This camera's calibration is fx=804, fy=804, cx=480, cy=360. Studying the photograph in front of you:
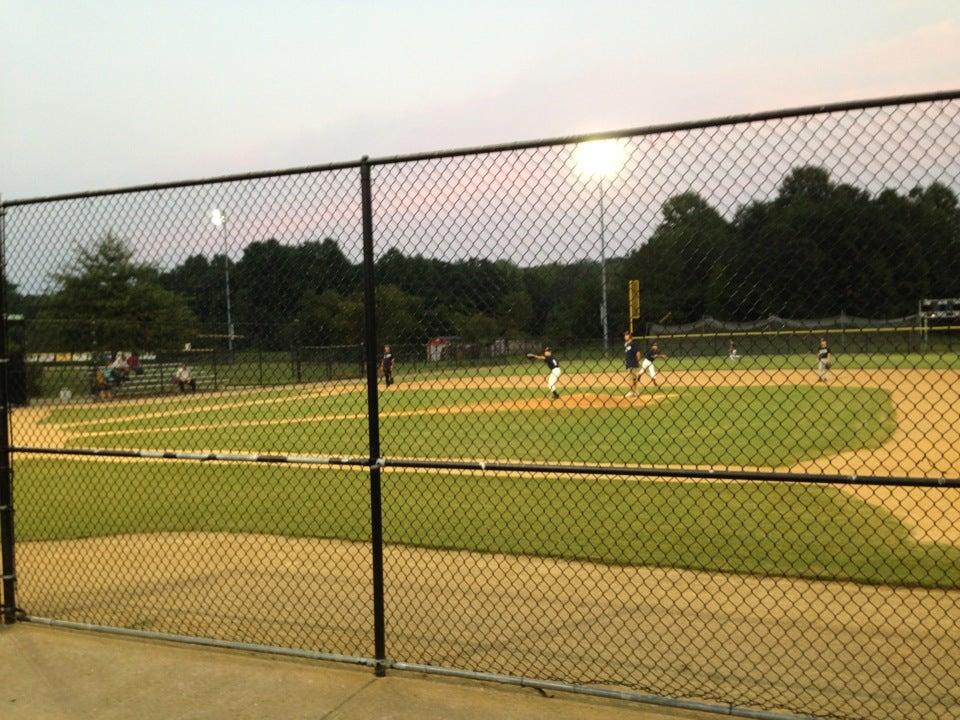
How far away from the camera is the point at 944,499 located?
9.05 metres

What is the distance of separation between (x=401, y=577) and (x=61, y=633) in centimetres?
241

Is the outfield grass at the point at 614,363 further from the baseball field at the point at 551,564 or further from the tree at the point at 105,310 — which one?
the tree at the point at 105,310

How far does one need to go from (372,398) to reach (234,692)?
1.67 m

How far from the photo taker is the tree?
37.9 feet

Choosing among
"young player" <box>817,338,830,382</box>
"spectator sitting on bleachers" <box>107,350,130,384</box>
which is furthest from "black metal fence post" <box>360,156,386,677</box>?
"spectator sitting on bleachers" <box>107,350,130,384</box>

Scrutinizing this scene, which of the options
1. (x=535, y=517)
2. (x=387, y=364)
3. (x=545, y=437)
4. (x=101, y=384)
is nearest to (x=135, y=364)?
(x=101, y=384)

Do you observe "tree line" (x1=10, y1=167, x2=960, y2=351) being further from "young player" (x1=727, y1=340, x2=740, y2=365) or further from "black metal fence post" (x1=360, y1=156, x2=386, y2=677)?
"young player" (x1=727, y1=340, x2=740, y2=365)

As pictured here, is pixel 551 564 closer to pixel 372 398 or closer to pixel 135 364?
pixel 372 398

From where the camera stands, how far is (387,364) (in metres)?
5.90

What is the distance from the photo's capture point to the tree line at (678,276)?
133 inches

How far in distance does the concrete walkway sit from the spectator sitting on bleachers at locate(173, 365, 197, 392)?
217 inches

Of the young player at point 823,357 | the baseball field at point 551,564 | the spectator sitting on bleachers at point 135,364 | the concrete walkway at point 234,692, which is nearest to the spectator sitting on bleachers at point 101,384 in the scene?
the baseball field at point 551,564

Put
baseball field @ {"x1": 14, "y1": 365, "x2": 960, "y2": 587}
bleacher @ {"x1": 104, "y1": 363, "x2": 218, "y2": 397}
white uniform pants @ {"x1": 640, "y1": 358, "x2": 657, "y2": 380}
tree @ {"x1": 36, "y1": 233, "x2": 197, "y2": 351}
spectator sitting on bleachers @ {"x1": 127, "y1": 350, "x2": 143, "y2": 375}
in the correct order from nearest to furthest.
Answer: white uniform pants @ {"x1": 640, "y1": 358, "x2": 657, "y2": 380} < baseball field @ {"x1": 14, "y1": 365, "x2": 960, "y2": 587} < bleacher @ {"x1": 104, "y1": 363, "x2": 218, "y2": 397} < spectator sitting on bleachers @ {"x1": 127, "y1": 350, "x2": 143, "y2": 375} < tree @ {"x1": 36, "y1": 233, "x2": 197, "y2": 351}

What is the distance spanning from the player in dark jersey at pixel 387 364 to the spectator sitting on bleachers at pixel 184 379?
4.76m
